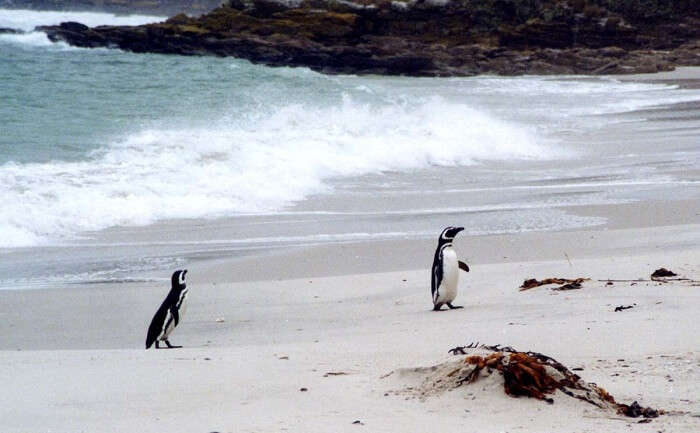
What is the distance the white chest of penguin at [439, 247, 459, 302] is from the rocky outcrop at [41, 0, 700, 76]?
3838 cm

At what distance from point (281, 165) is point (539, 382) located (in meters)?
11.6

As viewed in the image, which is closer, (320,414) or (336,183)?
(320,414)

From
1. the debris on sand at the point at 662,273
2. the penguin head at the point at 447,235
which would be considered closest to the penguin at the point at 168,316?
the penguin head at the point at 447,235

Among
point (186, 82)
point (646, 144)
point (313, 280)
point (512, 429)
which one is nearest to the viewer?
point (512, 429)

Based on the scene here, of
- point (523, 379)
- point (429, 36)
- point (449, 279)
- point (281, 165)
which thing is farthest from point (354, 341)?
point (429, 36)

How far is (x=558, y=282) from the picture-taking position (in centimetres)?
705

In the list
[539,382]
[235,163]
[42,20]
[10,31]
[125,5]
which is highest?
[125,5]

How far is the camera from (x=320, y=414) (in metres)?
3.95

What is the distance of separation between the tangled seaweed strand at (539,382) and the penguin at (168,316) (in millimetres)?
2528

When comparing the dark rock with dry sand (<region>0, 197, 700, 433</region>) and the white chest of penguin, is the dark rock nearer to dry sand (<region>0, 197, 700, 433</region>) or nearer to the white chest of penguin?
dry sand (<region>0, 197, 700, 433</region>)

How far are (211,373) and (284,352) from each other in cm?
63

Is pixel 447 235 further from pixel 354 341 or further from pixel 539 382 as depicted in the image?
pixel 539 382

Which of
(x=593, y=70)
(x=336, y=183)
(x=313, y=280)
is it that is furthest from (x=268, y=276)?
(x=593, y=70)

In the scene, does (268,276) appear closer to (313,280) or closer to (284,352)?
(313,280)
